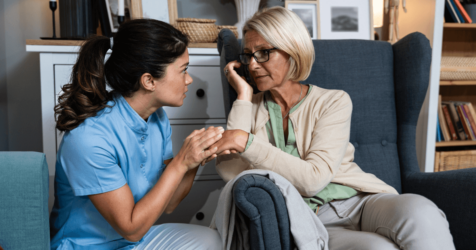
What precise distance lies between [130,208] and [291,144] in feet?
1.93

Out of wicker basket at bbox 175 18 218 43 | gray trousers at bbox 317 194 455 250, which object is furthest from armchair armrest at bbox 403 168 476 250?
wicker basket at bbox 175 18 218 43

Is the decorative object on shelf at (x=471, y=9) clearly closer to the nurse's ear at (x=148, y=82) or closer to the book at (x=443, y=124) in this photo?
the book at (x=443, y=124)

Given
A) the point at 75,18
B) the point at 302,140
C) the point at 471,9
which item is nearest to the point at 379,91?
the point at 302,140

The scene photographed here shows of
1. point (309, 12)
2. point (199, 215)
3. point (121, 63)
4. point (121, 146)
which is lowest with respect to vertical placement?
point (199, 215)

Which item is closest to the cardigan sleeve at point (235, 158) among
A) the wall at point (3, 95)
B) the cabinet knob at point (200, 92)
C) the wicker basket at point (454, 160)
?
the cabinet knob at point (200, 92)

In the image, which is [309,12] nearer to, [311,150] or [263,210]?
[311,150]

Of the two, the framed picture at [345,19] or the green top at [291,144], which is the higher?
the framed picture at [345,19]

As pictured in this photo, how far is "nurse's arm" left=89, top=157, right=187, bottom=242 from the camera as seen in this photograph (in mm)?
867

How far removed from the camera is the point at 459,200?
1.14m

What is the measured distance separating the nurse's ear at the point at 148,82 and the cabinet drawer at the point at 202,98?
68 centimetres

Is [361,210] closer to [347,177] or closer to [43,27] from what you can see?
[347,177]

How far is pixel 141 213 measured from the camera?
2.91 ft

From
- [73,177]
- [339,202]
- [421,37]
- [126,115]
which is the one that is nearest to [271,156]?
[339,202]

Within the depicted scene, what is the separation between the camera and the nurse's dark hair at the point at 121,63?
923 mm
